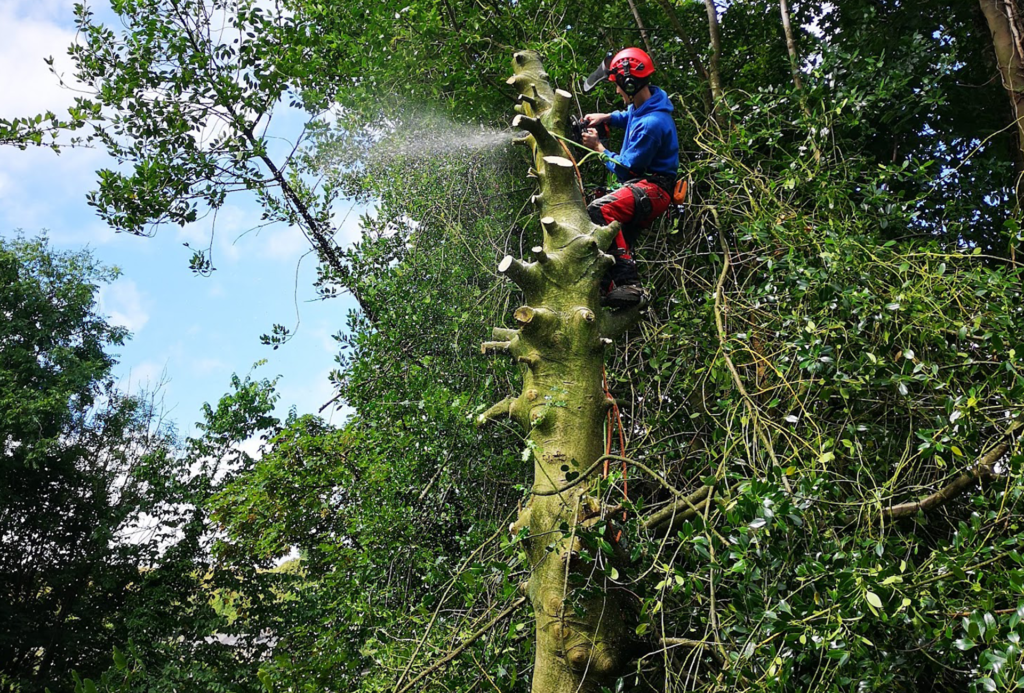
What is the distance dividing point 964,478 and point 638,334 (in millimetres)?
2044

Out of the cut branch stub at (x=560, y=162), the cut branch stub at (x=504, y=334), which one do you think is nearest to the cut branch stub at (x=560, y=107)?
the cut branch stub at (x=560, y=162)

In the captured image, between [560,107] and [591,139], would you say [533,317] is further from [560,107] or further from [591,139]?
[591,139]

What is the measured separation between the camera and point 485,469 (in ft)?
14.3

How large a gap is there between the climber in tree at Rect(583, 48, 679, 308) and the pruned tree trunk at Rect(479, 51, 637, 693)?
27 centimetres

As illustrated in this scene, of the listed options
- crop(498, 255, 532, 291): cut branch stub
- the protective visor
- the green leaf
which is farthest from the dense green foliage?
crop(498, 255, 532, 291): cut branch stub

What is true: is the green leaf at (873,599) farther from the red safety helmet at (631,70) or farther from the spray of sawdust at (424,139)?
the spray of sawdust at (424,139)

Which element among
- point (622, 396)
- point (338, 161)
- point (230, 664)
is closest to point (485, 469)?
point (622, 396)

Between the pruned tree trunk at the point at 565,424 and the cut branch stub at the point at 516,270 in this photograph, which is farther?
the cut branch stub at the point at 516,270

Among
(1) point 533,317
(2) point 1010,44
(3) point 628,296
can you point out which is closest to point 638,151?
(3) point 628,296

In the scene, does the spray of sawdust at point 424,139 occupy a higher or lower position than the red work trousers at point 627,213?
higher

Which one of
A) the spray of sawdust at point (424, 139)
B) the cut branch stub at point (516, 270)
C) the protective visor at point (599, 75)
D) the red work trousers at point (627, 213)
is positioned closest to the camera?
the cut branch stub at point (516, 270)

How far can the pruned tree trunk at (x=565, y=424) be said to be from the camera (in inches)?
125

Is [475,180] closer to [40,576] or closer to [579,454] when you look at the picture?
[579,454]

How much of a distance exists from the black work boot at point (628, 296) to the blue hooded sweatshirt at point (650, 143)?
30.2 inches
